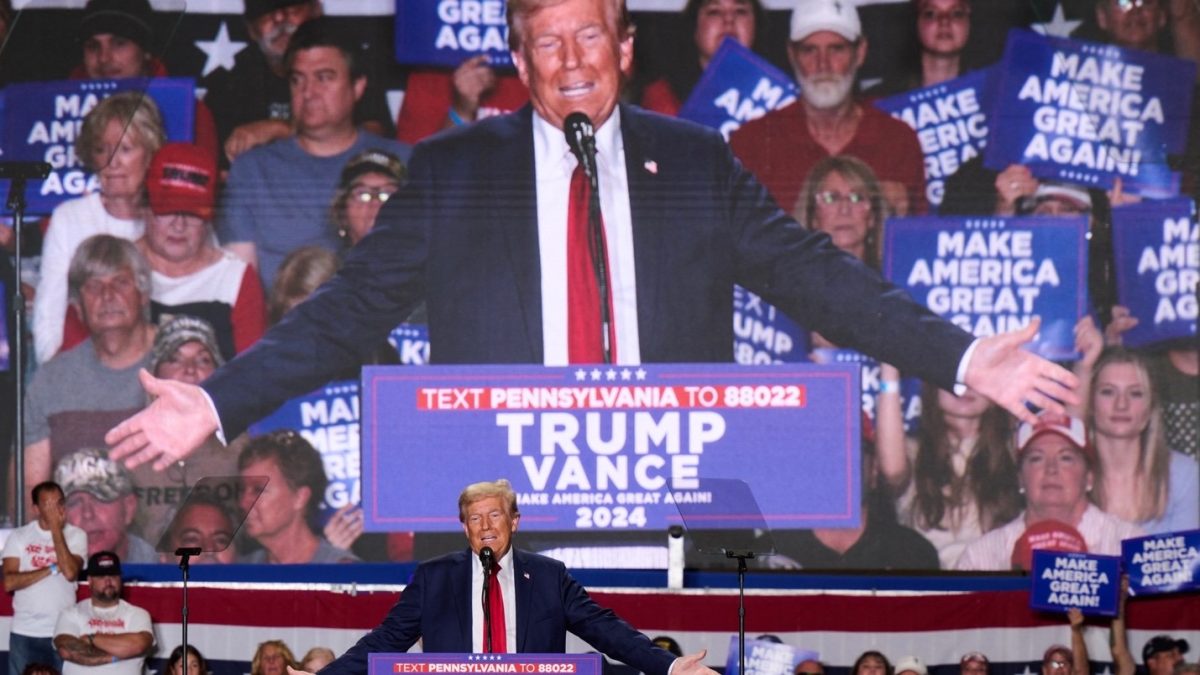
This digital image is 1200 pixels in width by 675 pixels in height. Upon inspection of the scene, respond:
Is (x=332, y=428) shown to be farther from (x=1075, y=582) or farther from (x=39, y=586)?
(x=1075, y=582)

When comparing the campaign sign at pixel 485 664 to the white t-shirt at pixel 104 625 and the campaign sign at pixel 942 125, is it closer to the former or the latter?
the white t-shirt at pixel 104 625

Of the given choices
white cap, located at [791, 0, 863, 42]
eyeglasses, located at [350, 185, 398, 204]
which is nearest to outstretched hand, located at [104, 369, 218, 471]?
eyeglasses, located at [350, 185, 398, 204]

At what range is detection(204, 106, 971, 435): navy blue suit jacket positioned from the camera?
1086 centimetres

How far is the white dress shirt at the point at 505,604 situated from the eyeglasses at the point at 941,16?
607cm

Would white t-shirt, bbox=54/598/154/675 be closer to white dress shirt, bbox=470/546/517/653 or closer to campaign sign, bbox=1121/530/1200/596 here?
white dress shirt, bbox=470/546/517/653

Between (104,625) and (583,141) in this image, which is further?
(583,141)

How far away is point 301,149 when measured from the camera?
1091 cm

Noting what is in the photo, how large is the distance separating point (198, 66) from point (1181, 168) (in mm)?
5622

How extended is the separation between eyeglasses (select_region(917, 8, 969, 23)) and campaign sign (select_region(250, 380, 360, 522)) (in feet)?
12.6

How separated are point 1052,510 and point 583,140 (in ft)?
11.1

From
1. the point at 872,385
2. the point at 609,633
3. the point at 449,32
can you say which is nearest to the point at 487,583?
the point at 609,633

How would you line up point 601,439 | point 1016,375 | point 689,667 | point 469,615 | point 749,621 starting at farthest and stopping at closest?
1. point 1016,375
2. point 601,439
3. point 749,621
4. point 469,615
5. point 689,667

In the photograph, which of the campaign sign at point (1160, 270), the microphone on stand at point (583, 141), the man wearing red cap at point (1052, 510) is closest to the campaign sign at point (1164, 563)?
the man wearing red cap at point (1052, 510)

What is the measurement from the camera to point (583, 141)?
1094cm
